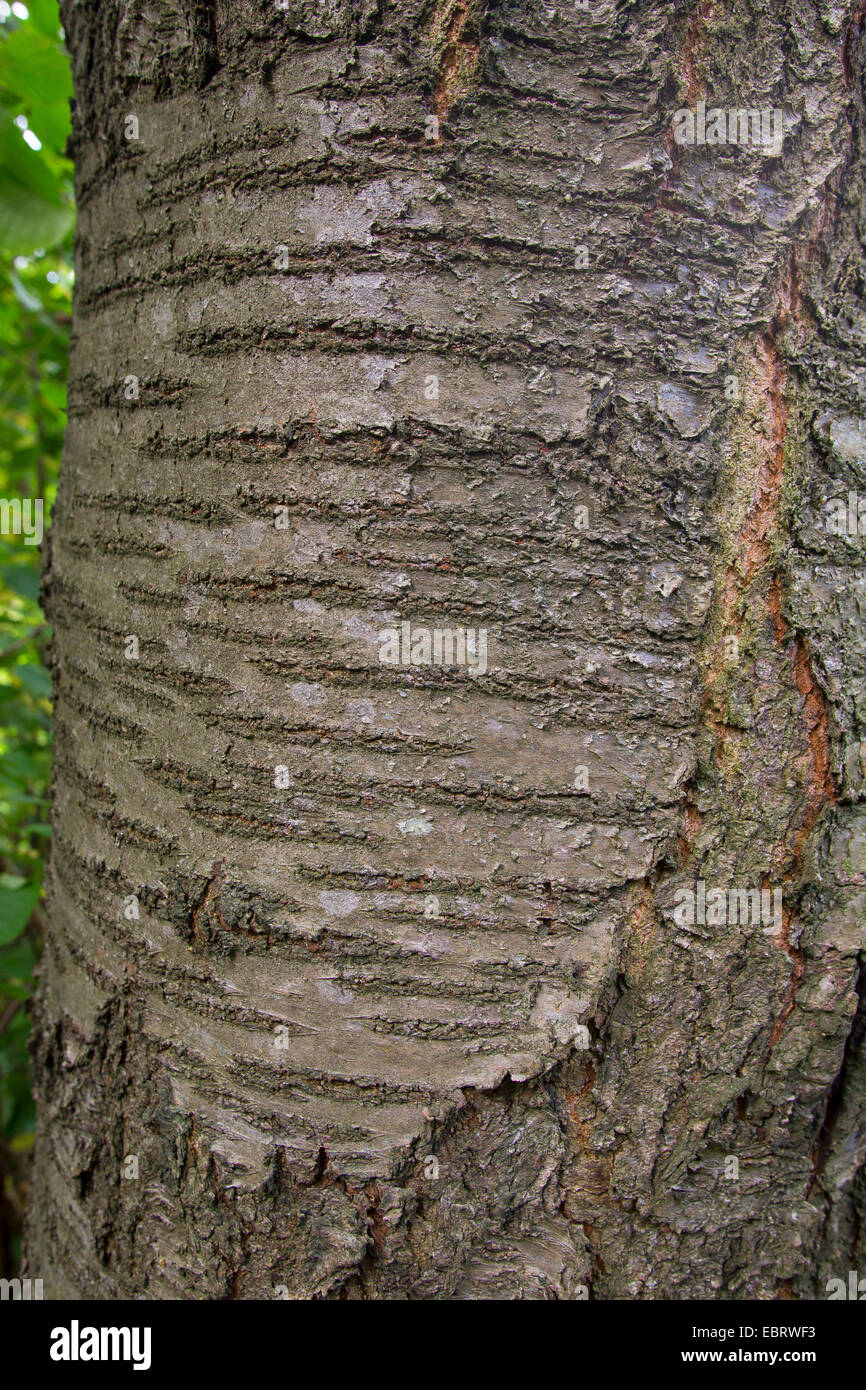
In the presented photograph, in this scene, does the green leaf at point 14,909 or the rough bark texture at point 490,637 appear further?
the green leaf at point 14,909

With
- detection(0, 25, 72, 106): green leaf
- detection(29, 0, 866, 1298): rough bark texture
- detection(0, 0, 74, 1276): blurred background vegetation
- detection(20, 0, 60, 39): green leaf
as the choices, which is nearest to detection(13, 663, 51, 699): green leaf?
detection(0, 0, 74, 1276): blurred background vegetation

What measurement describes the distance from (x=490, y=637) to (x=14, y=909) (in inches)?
59.9

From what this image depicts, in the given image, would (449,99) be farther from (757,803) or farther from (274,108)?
(757,803)

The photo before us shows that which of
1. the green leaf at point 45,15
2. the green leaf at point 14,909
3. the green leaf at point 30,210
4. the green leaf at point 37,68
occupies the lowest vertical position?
the green leaf at point 14,909

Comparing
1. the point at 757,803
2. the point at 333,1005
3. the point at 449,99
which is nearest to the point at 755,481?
the point at 757,803

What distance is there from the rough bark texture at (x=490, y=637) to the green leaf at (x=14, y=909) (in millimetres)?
878

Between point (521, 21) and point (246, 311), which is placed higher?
point (521, 21)

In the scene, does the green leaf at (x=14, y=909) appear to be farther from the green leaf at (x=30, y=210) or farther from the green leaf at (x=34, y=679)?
the green leaf at (x=30, y=210)

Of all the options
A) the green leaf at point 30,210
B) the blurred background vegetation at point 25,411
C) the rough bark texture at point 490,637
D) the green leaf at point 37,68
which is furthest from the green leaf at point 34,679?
the green leaf at point 37,68

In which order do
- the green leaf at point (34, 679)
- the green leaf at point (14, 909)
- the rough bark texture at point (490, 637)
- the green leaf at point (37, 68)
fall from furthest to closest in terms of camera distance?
1. the green leaf at point (34, 679)
2. the green leaf at point (14, 909)
3. the green leaf at point (37, 68)
4. the rough bark texture at point (490, 637)

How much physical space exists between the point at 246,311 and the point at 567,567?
55cm

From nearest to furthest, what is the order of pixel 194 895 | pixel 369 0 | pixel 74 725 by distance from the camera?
pixel 369 0 < pixel 194 895 < pixel 74 725

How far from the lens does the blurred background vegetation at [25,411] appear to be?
180 centimetres

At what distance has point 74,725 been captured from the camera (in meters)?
1.32
